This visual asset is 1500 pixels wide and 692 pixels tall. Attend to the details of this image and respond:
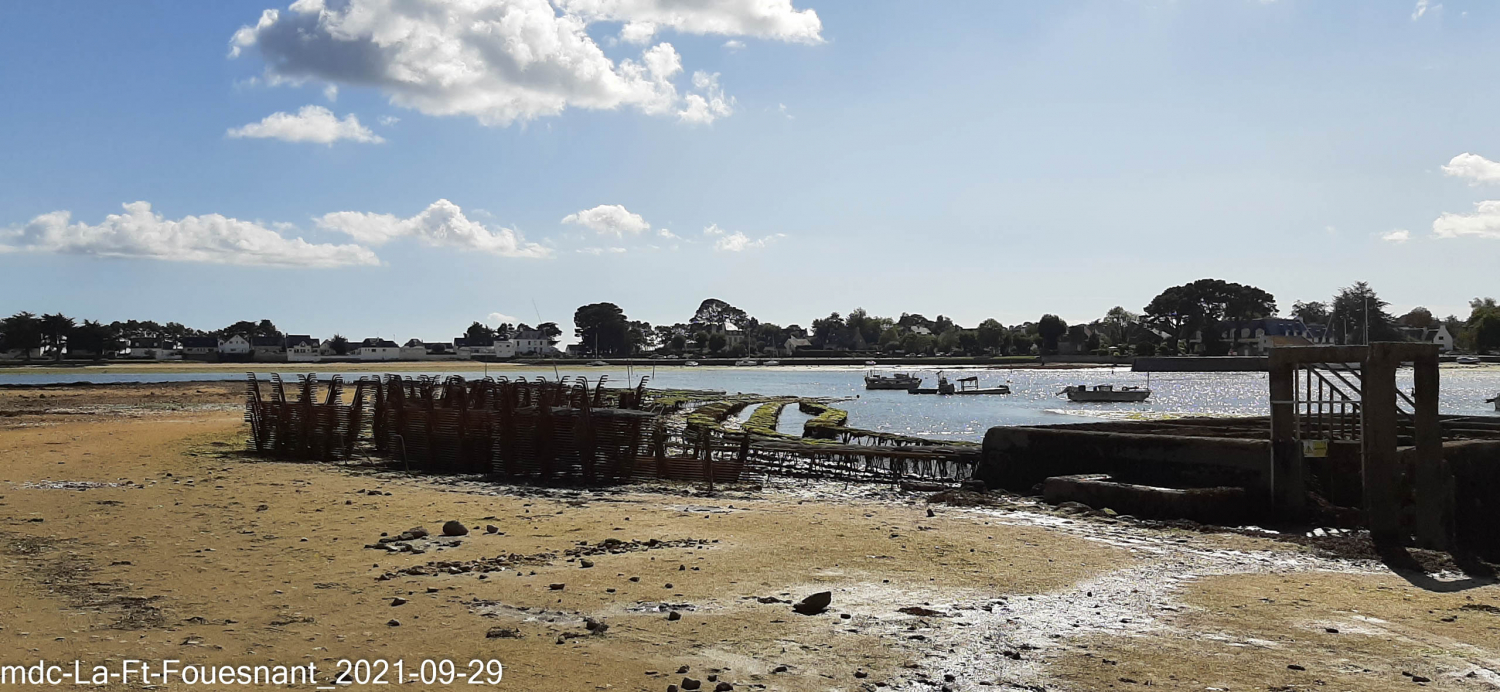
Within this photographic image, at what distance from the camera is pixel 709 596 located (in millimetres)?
9680

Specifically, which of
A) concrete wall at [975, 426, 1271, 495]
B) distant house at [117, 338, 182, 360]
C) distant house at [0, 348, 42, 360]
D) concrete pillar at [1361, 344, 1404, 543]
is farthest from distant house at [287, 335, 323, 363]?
concrete pillar at [1361, 344, 1404, 543]

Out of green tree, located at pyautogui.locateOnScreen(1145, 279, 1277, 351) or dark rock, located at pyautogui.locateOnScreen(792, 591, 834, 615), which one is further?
green tree, located at pyautogui.locateOnScreen(1145, 279, 1277, 351)

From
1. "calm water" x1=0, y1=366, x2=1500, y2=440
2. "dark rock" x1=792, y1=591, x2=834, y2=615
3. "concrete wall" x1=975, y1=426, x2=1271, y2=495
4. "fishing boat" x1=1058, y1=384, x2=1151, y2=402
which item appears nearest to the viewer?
"dark rock" x1=792, y1=591, x2=834, y2=615

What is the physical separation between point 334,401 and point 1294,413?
21.5 meters

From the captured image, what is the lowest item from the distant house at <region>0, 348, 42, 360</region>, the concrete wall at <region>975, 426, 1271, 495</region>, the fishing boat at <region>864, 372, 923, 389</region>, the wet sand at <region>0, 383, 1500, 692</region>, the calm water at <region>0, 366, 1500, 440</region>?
the calm water at <region>0, 366, 1500, 440</region>

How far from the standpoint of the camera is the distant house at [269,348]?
587 feet

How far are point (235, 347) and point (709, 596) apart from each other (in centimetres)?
19252

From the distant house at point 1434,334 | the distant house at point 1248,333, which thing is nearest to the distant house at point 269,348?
the distant house at point 1248,333

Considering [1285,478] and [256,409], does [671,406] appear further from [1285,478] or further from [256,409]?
[1285,478]

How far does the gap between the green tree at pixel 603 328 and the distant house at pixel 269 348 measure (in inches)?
2026

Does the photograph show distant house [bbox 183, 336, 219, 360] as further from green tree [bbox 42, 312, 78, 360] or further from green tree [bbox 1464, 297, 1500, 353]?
green tree [bbox 1464, 297, 1500, 353]

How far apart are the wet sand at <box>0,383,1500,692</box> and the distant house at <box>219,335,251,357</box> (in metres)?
180

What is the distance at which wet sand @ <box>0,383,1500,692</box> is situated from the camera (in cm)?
754

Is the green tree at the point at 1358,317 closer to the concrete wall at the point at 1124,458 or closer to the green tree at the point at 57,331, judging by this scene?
the concrete wall at the point at 1124,458
